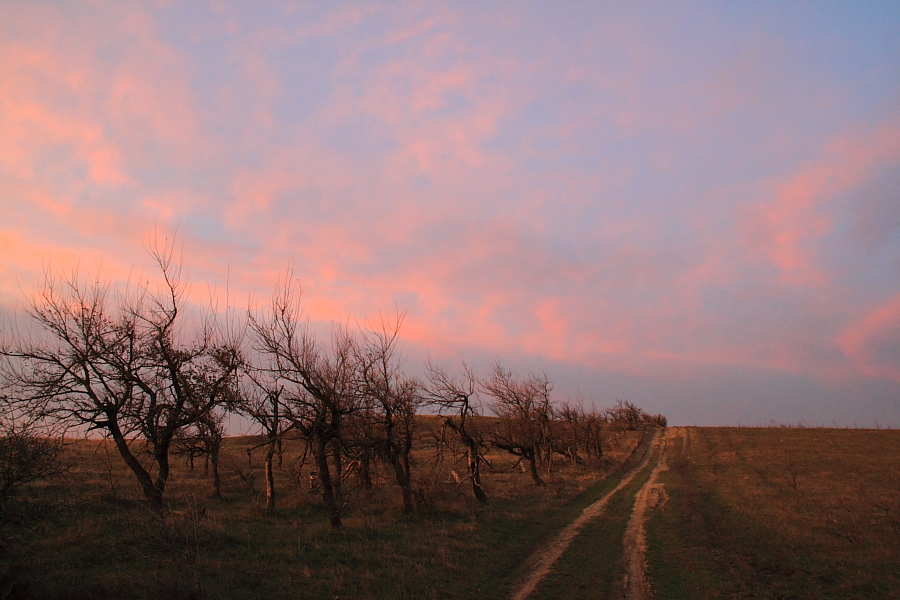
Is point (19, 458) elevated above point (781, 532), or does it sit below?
above

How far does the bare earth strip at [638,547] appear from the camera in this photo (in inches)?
435

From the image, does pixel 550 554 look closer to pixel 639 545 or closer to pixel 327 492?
pixel 639 545

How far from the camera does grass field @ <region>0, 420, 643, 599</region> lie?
9461mm

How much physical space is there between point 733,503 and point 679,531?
7279 millimetres

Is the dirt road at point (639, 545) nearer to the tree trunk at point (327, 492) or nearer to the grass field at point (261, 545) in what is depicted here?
the grass field at point (261, 545)

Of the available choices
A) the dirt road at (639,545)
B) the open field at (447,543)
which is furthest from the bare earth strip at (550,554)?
the dirt road at (639,545)

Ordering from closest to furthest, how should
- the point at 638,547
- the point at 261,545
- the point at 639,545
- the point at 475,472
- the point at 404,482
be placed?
1. the point at 261,545
2. the point at 638,547
3. the point at 639,545
4. the point at 404,482
5. the point at 475,472

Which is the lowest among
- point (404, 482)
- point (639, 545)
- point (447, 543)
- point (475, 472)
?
point (639, 545)

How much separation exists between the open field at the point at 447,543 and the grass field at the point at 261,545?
0.07 m

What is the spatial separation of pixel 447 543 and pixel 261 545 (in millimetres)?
5939

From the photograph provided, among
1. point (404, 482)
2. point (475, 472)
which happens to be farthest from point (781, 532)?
point (404, 482)

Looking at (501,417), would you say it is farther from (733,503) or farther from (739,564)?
(739,564)

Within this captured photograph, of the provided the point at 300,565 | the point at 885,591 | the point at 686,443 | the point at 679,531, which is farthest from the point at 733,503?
the point at 686,443

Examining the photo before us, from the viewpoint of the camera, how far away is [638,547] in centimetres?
1526
